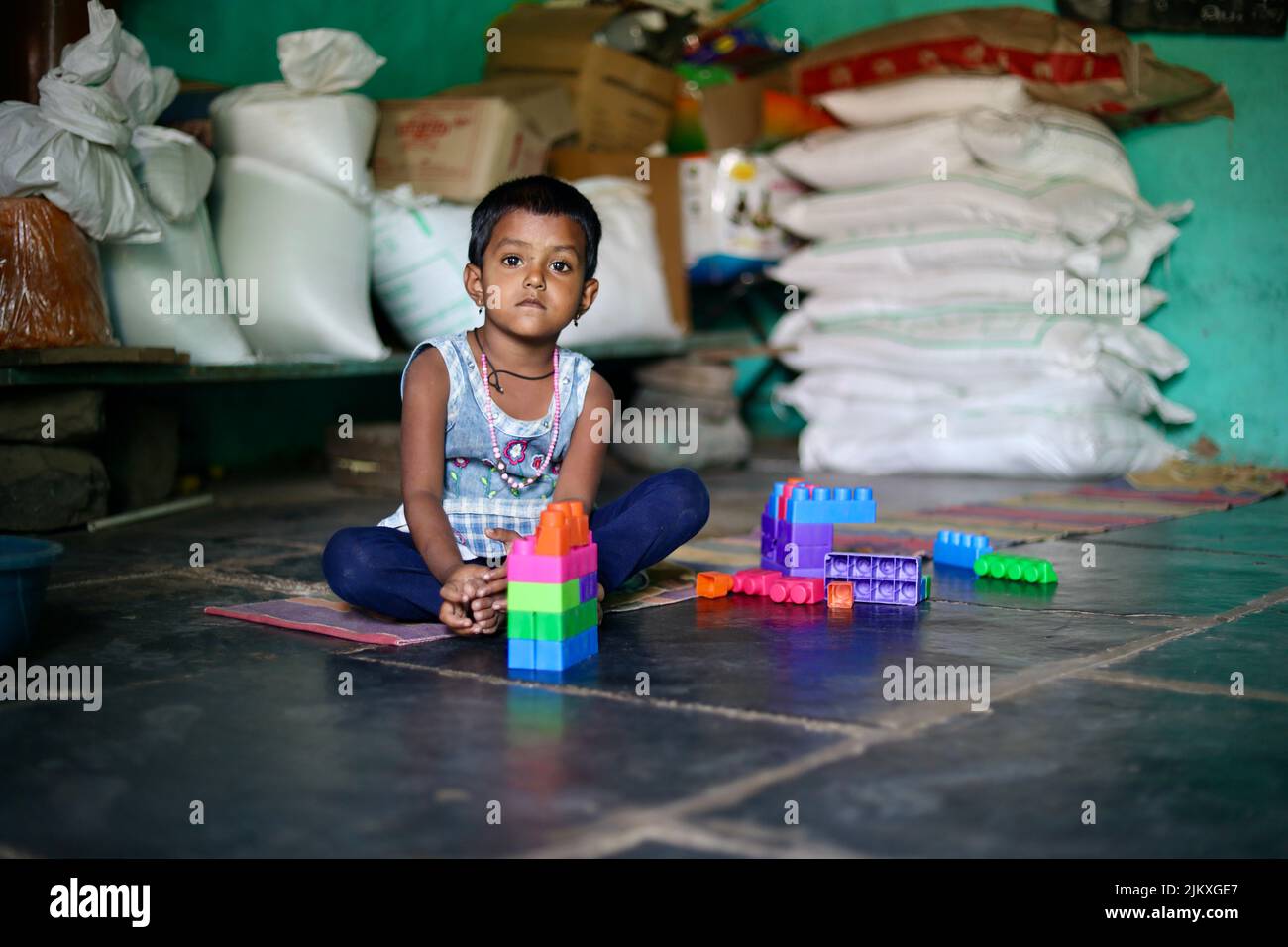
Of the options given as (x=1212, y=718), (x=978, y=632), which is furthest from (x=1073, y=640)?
(x=1212, y=718)

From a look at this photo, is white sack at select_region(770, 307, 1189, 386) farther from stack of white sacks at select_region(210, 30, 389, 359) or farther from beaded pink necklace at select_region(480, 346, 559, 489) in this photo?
beaded pink necklace at select_region(480, 346, 559, 489)

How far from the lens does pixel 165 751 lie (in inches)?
54.7

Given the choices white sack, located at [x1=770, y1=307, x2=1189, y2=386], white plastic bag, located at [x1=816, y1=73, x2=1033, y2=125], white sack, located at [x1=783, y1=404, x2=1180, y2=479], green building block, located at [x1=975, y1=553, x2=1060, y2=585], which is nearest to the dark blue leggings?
green building block, located at [x1=975, y1=553, x2=1060, y2=585]

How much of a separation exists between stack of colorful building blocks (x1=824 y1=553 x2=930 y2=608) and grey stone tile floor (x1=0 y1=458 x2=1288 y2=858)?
67 mm

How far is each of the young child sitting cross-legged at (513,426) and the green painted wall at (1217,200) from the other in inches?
103

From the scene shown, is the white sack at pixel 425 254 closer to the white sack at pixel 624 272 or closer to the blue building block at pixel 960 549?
the white sack at pixel 624 272

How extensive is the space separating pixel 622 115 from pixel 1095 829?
3.88 m

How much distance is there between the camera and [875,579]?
2297 mm

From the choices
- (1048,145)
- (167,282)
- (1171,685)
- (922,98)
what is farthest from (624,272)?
(1171,685)

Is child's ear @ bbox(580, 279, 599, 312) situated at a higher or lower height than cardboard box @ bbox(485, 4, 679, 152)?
lower

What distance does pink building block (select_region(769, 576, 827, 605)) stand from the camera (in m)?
2.28

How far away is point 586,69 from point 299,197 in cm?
125

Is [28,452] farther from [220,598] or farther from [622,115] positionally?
[622,115]

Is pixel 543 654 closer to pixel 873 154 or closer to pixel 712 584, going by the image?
pixel 712 584
